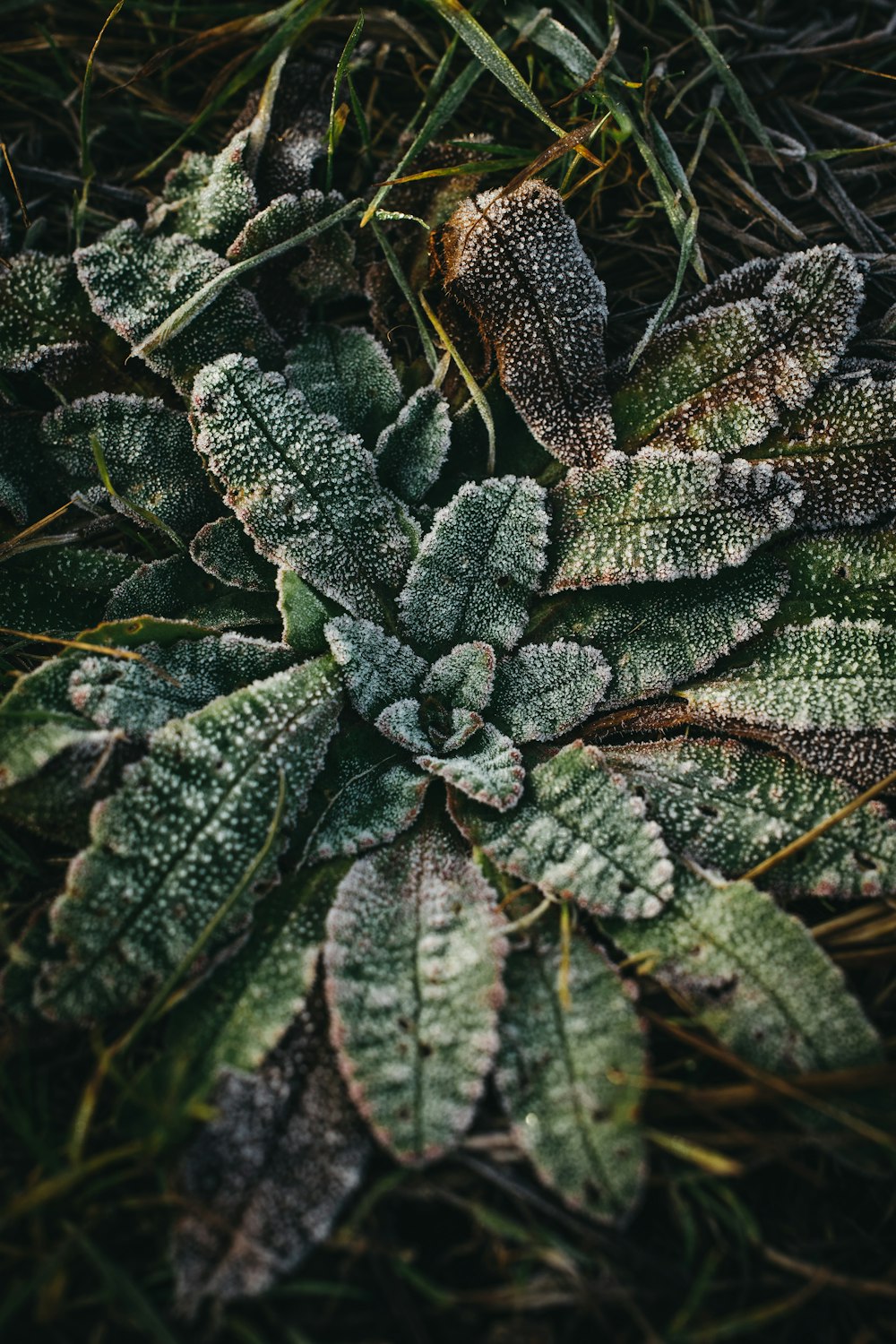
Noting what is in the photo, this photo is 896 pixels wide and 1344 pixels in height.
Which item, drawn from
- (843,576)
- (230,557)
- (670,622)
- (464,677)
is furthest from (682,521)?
(230,557)

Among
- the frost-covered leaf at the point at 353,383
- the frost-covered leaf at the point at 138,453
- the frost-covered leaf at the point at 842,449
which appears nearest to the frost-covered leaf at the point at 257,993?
the frost-covered leaf at the point at 138,453

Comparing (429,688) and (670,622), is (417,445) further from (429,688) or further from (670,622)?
(670,622)

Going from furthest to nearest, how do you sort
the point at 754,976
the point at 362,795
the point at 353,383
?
the point at 353,383 → the point at 362,795 → the point at 754,976

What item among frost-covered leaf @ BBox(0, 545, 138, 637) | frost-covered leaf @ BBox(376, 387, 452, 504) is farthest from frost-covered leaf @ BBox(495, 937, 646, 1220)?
frost-covered leaf @ BBox(0, 545, 138, 637)

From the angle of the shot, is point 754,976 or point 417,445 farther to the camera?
point 417,445

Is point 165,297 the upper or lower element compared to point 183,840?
upper

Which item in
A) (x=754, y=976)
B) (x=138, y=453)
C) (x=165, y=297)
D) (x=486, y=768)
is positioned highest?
(x=165, y=297)

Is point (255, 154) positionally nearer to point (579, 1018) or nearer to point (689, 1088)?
point (579, 1018)

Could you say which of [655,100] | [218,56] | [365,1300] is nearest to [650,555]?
[655,100]
